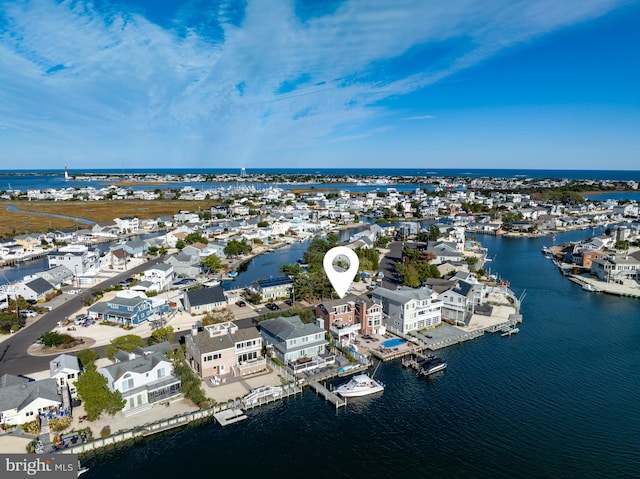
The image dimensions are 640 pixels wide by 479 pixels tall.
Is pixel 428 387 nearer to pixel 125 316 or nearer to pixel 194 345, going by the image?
pixel 194 345

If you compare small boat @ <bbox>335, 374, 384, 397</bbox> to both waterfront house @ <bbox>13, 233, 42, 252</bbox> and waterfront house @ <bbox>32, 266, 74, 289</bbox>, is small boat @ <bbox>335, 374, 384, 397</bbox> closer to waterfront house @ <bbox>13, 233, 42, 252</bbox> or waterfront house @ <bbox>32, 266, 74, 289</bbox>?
waterfront house @ <bbox>32, 266, 74, 289</bbox>

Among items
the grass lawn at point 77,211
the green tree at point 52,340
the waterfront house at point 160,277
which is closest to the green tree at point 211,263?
the waterfront house at point 160,277

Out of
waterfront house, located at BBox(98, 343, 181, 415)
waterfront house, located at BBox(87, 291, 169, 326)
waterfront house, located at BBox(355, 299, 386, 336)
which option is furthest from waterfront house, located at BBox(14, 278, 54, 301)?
waterfront house, located at BBox(355, 299, 386, 336)

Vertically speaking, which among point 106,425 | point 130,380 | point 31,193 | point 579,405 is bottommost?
point 579,405

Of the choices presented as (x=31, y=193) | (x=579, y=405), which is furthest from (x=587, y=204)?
(x=31, y=193)

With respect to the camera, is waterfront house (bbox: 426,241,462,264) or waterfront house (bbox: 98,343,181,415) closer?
waterfront house (bbox: 98,343,181,415)
